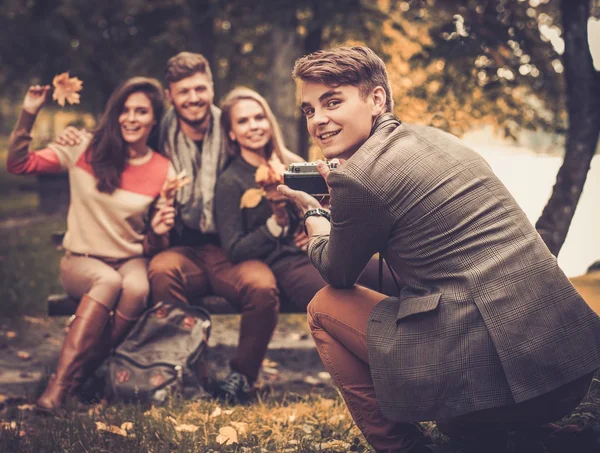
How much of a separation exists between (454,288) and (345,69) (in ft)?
3.18

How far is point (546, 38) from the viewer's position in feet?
25.2

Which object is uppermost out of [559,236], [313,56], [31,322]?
[313,56]


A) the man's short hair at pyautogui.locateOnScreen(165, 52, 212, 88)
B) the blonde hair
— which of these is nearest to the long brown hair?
the man's short hair at pyautogui.locateOnScreen(165, 52, 212, 88)

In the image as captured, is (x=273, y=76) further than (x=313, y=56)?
Yes

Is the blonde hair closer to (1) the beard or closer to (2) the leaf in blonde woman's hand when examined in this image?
(1) the beard

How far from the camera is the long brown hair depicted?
4762mm

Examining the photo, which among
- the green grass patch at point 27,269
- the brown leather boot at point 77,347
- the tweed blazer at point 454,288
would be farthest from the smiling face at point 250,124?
the green grass patch at point 27,269

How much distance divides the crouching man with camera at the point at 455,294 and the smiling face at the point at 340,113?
0.50ft

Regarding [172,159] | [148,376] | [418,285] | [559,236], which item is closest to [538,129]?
[559,236]

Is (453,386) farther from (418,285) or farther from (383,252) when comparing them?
(383,252)

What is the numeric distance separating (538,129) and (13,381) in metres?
7.66

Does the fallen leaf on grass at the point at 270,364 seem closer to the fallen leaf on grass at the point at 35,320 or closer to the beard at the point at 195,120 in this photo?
the beard at the point at 195,120

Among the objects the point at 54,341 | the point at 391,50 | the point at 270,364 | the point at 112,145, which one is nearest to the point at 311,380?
the point at 270,364

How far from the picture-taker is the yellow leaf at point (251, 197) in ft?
15.5
